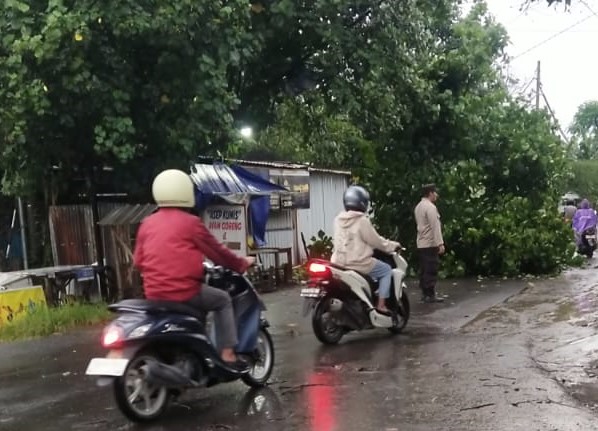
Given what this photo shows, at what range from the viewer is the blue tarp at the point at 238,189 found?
49.3ft

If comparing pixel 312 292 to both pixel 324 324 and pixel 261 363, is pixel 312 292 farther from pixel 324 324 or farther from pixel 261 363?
pixel 261 363

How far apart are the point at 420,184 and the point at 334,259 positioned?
755cm

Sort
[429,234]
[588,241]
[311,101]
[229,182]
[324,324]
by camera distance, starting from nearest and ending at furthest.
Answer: [324,324], [429,234], [311,101], [229,182], [588,241]

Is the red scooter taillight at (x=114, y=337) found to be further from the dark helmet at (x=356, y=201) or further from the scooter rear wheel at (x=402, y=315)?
the scooter rear wheel at (x=402, y=315)

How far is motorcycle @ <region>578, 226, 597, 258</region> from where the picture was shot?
68.0 feet

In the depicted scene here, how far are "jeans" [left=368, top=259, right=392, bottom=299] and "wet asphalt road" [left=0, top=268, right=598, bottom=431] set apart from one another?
0.58 meters

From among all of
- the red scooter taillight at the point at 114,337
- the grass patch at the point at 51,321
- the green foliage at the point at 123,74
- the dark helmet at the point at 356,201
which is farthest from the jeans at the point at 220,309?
the green foliage at the point at 123,74

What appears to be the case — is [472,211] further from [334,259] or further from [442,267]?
[334,259]

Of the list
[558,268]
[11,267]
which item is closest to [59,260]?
[11,267]

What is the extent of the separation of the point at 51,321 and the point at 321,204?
10580 mm

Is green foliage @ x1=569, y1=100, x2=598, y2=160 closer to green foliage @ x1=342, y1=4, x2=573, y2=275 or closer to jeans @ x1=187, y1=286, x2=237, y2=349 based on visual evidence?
green foliage @ x1=342, y1=4, x2=573, y2=275

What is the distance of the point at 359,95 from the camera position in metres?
13.7

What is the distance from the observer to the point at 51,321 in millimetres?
11297

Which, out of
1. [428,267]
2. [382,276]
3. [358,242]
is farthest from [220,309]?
[428,267]
